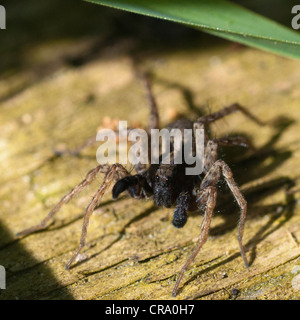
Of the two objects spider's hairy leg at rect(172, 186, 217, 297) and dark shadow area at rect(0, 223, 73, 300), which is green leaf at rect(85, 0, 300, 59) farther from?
dark shadow area at rect(0, 223, 73, 300)

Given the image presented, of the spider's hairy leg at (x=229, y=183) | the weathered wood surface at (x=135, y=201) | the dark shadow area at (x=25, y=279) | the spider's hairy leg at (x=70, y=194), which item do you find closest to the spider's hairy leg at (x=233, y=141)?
the weathered wood surface at (x=135, y=201)

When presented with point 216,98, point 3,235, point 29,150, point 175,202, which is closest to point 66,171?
point 29,150

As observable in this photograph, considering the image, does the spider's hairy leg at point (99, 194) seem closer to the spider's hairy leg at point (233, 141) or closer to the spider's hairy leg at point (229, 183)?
the spider's hairy leg at point (229, 183)

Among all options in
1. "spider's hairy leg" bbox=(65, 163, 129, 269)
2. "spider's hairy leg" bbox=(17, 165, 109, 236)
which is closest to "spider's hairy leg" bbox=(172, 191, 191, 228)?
"spider's hairy leg" bbox=(65, 163, 129, 269)

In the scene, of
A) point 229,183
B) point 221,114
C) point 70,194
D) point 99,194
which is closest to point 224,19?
point 221,114

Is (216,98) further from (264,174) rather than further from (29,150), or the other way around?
(29,150)

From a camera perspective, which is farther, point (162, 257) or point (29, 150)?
point (29, 150)
